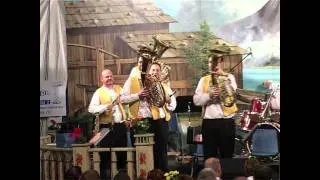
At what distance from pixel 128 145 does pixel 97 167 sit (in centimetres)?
45

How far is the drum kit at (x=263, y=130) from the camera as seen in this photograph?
7.77 meters

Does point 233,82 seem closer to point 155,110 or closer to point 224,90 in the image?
point 224,90

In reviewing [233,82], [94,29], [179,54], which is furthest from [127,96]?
[233,82]

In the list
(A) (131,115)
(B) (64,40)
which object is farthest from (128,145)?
(B) (64,40)

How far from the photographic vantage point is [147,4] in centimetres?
804

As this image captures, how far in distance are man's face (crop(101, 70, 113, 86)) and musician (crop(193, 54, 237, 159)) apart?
1.01 m

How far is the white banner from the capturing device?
8.27 metres

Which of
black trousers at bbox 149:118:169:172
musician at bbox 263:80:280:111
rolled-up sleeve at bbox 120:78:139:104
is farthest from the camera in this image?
rolled-up sleeve at bbox 120:78:139:104

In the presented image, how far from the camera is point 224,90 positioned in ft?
26.0

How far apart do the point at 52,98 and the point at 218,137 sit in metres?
2.03

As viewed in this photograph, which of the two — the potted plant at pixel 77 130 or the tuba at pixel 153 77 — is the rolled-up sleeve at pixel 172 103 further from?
the potted plant at pixel 77 130

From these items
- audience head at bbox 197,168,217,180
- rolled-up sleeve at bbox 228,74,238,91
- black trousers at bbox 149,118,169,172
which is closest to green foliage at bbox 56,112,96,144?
black trousers at bbox 149,118,169,172

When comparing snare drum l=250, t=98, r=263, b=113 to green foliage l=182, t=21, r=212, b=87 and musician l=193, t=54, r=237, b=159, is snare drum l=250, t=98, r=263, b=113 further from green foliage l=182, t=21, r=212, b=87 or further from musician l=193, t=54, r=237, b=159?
green foliage l=182, t=21, r=212, b=87
